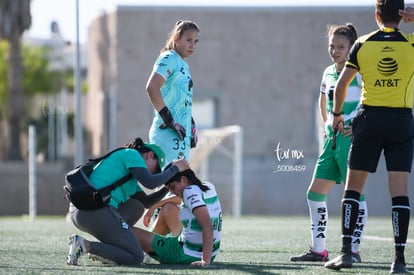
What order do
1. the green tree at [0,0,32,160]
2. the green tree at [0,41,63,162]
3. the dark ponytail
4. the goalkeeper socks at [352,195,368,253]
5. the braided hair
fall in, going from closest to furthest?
1. the braided hair
2. the dark ponytail
3. the goalkeeper socks at [352,195,368,253]
4. the green tree at [0,0,32,160]
5. the green tree at [0,41,63,162]

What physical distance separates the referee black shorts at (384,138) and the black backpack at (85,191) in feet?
5.69

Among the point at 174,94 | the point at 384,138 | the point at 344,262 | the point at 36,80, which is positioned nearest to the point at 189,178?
the point at 174,94

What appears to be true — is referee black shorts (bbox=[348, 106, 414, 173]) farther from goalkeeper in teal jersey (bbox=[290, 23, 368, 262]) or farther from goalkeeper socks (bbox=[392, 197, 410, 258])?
goalkeeper in teal jersey (bbox=[290, 23, 368, 262])

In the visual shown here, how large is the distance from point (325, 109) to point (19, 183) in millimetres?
23065

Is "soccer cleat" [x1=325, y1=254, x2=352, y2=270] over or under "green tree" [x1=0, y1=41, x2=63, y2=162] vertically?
under

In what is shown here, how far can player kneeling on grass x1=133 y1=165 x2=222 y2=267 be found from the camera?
7418 mm

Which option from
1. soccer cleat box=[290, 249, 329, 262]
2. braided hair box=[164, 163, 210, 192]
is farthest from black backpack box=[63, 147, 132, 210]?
soccer cleat box=[290, 249, 329, 262]

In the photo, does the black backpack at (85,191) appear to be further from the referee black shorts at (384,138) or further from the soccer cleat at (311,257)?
the referee black shorts at (384,138)

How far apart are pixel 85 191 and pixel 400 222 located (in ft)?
7.48

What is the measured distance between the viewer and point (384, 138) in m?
7.11

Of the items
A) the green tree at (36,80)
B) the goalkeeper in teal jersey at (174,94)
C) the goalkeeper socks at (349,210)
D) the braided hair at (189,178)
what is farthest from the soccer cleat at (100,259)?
the green tree at (36,80)

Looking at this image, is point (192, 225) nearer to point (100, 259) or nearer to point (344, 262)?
point (100, 259)

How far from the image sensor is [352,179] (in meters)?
7.21

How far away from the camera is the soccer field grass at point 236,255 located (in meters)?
7.19
